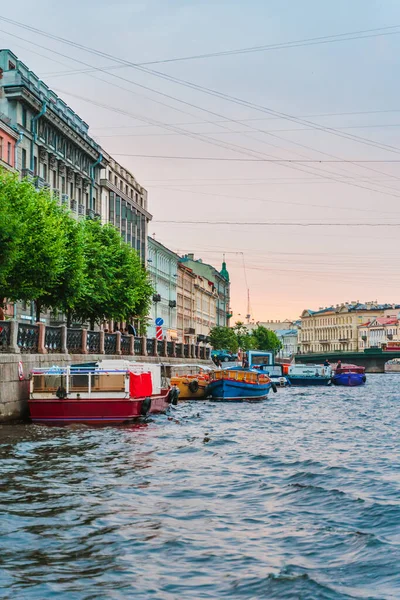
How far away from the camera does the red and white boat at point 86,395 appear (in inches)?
1077

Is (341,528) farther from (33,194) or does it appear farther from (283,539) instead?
(33,194)

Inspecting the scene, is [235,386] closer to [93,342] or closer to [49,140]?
[93,342]

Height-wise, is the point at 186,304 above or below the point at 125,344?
above

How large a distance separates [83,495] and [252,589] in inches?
214

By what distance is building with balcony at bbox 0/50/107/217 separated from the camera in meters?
54.3

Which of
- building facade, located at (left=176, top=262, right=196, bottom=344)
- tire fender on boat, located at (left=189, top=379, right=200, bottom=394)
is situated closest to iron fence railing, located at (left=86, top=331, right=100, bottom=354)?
tire fender on boat, located at (left=189, top=379, right=200, bottom=394)

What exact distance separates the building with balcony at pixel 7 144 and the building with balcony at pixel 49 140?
0.40 metres

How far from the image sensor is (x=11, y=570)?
9531 millimetres

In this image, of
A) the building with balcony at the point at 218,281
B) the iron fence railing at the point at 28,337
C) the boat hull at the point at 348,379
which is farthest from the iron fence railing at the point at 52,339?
the building with balcony at the point at 218,281

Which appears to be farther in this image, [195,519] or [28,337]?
[28,337]

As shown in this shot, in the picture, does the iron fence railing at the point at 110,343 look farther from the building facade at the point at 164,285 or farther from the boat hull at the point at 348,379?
the building facade at the point at 164,285

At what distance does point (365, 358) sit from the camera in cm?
14612

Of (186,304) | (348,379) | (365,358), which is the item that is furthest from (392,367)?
(348,379)

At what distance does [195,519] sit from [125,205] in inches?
2923
